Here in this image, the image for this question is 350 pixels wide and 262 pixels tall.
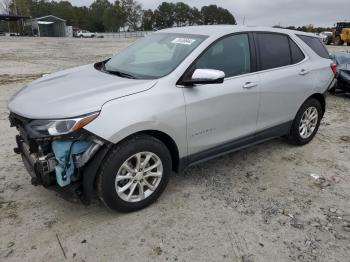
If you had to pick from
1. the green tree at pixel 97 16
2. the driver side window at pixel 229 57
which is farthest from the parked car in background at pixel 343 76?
the green tree at pixel 97 16

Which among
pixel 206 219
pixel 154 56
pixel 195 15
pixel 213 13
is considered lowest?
pixel 206 219

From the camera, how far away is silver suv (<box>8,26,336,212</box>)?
304cm

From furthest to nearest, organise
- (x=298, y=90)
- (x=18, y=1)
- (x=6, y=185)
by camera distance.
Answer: (x=18, y=1), (x=298, y=90), (x=6, y=185)

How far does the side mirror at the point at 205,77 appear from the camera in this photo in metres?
3.42

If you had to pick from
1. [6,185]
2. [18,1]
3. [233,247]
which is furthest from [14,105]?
[18,1]

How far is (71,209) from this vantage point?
3557 mm

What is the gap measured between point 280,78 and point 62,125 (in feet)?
9.10

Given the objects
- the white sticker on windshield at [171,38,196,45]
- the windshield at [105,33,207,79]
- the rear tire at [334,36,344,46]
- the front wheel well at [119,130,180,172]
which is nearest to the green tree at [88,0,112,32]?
the rear tire at [334,36,344,46]

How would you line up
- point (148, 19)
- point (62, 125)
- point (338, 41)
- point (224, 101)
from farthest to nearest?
point (148, 19) → point (338, 41) → point (224, 101) → point (62, 125)

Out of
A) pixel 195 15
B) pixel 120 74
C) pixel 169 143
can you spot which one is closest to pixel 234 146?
pixel 169 143

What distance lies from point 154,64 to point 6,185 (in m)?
2.11

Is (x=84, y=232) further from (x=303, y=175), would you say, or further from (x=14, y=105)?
(x=303, y=175)

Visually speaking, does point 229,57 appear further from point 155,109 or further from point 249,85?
point 155,109

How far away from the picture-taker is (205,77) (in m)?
3.42
